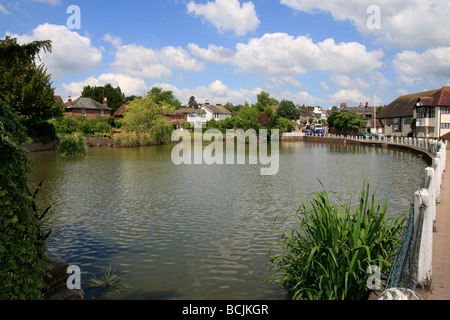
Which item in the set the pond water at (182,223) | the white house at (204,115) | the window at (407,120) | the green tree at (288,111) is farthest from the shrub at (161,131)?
the green tree at (288,111)

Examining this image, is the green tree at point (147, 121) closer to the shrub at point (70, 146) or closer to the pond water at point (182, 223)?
the shrub at point (70, 146)

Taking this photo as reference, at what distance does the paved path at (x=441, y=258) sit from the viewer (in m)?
5.29

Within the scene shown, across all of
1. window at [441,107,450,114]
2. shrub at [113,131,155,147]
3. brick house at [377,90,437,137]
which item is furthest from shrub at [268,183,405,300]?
brick house at [377,90,437,137]

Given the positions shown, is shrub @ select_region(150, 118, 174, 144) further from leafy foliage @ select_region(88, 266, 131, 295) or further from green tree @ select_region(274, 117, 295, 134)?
leafy foliage @ select_region(88, 266, 131, 295)

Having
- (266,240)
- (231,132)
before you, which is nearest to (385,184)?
(266,240)

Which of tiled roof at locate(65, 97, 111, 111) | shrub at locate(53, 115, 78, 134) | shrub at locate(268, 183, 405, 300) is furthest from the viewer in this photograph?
tiled roof at locate(65, 97, 111, 111)

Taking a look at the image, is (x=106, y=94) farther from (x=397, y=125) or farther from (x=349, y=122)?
(x=397, y=125)

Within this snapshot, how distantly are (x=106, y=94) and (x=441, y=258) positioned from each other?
4332 inches

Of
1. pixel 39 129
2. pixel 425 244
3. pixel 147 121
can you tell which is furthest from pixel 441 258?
pixel 147 121

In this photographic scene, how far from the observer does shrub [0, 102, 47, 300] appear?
16.1 ft

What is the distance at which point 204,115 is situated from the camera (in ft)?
402

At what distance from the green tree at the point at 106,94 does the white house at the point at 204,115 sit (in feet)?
75.4

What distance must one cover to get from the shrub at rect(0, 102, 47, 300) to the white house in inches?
4317

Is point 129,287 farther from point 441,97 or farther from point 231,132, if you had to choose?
point 231,132
